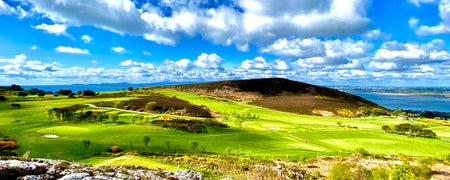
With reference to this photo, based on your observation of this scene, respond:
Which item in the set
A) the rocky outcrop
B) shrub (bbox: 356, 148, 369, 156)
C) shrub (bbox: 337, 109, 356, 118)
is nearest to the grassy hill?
shrub (bbox: 356, 148, 369, 156)

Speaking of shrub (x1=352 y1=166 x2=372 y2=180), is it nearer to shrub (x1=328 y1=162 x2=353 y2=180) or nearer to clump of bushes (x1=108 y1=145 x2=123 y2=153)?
Answer: shrub (x1=328 y1=162 x2=353 y2=180)

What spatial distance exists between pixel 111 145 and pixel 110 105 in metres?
83.2

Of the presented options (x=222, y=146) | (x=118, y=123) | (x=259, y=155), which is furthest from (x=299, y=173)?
(x=118, y=123)

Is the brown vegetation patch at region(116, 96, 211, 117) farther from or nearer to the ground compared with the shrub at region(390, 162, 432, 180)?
farther from the ground

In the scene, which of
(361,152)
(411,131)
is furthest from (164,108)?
(411,131)

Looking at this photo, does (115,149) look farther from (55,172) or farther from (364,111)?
(364,111)

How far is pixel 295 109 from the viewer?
18000cm

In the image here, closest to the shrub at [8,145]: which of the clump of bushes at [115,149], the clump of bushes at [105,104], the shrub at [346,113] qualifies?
the clump of bushes at [115,149]

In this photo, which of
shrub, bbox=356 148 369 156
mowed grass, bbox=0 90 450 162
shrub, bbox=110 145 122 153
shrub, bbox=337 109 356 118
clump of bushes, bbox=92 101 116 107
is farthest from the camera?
shrub, bbox=337 109 356 118

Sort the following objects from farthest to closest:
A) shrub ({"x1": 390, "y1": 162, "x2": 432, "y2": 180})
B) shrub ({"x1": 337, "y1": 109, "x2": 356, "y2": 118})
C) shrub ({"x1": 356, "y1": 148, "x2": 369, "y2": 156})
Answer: shrub ({"x1": 337, "y1": 109, "x2": 356, "y2": 118}) → shrub ({"x1": 356, "y1": 148, "x2": 369, "y2": 156}) → shrub ({"x1": 390, "y1": 162, "x2": 432, "y2": 180})

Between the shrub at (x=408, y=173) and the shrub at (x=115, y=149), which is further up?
the shrub at (x=115, y=149)

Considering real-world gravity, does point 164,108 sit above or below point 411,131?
above

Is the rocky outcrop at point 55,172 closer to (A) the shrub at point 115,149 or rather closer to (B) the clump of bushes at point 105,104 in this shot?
(A) the shrub at point 115,149

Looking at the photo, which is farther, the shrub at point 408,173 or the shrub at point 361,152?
the shrub at point 361,152
